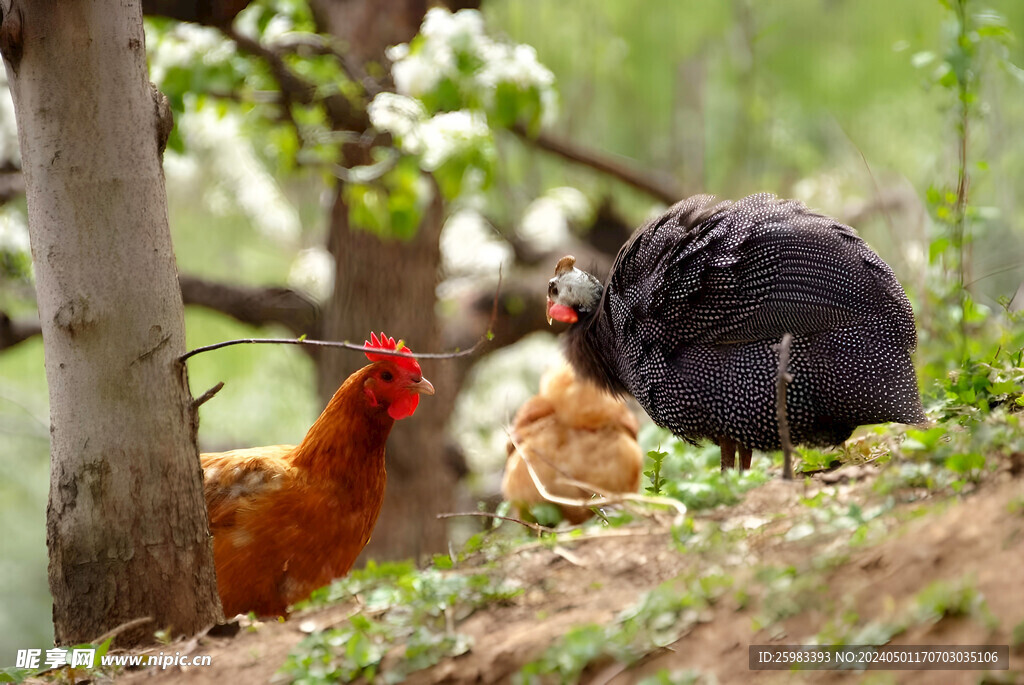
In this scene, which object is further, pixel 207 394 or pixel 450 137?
pixel 450 137

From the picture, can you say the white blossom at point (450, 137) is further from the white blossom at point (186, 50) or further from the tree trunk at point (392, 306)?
the tree trunk at point (392, 306)

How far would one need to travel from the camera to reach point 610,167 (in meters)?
8.27

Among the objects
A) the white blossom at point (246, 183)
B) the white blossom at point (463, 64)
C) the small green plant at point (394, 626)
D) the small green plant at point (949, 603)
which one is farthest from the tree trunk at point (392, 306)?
the small green plant at point (949, 603)

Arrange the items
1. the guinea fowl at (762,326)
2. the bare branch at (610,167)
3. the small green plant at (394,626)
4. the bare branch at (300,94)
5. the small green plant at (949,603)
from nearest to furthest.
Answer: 1. the small green plant at (949,603)
2. the small green plant at (394,626)
3. the guinea fowl at (762,326)
4. the bare branch at (300,94)
5. the bare branch at (610,167)

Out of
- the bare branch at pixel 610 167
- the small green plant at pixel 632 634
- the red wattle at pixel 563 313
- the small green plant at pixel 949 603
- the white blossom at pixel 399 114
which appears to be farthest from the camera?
the bare branch at pixel 610 167

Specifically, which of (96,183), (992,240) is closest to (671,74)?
(992,240)

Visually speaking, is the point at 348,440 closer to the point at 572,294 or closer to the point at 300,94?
the point at 572,294

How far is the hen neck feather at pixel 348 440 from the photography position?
3.67 metres

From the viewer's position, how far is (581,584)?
248cm

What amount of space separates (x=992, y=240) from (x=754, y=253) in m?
6.62

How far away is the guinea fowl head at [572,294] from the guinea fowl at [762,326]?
55 cm

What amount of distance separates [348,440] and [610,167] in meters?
5.19

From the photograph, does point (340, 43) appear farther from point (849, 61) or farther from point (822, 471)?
point (849, 61)

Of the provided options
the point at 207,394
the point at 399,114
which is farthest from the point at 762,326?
the point at 399,114
